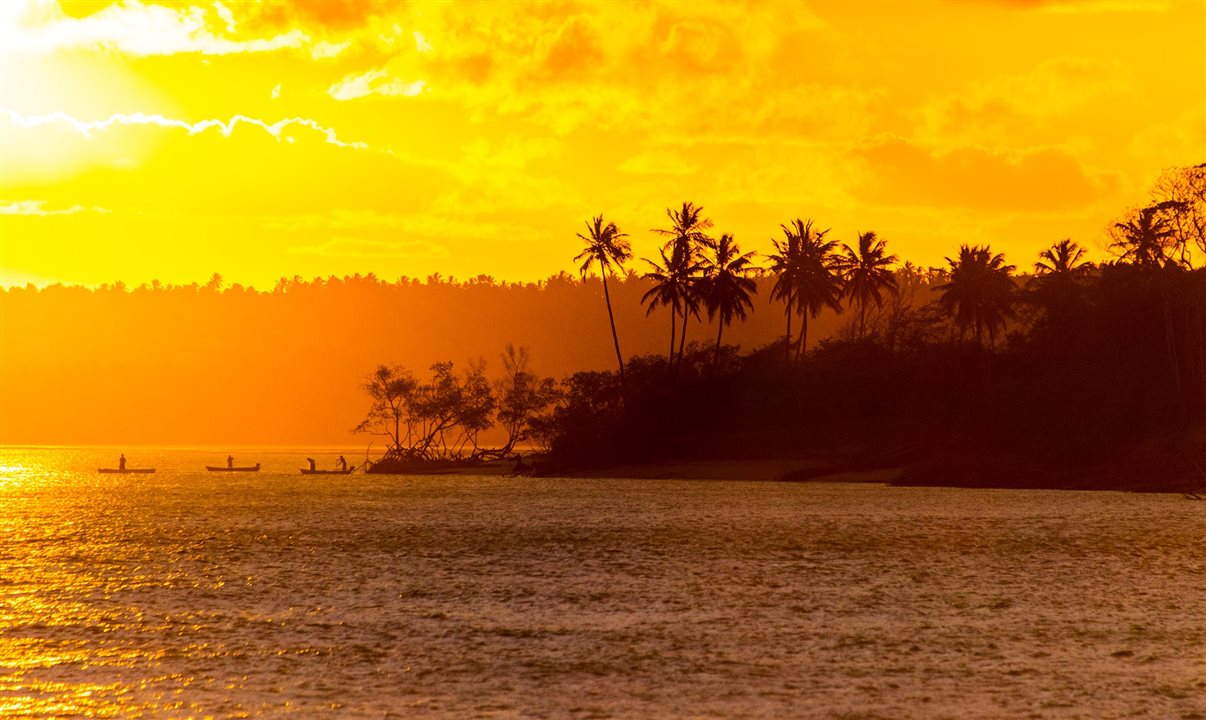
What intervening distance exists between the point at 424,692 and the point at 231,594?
742 inches

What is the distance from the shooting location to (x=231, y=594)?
45125mm

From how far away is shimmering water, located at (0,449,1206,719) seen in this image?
27.7 m

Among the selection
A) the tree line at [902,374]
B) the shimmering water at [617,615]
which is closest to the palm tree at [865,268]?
the tree line at [902,374]

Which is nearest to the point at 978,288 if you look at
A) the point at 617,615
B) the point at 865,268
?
the point at 865,268

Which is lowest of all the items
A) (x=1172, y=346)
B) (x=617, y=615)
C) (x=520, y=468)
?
(x=617, y=615)

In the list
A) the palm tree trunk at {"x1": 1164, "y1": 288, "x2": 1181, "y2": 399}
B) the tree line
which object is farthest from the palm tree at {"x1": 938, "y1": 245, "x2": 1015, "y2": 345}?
the palm tree trunk at {"x1": 1164, "y1": 288, "x2": 1181, "y2": 399}

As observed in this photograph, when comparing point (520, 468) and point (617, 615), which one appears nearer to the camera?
point (617, 615)

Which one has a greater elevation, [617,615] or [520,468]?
[520,468]

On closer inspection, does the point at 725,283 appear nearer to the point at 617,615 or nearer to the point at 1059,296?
the point at 1059,296

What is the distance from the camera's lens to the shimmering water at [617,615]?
27.7 metres

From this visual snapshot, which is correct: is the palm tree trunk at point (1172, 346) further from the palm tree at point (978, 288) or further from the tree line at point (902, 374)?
the palm tree at point (978, 288)

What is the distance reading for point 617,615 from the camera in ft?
133

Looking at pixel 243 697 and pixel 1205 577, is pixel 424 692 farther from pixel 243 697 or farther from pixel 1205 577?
pixel 1205 577

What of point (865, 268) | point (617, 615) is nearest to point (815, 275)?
point (865, 268)
